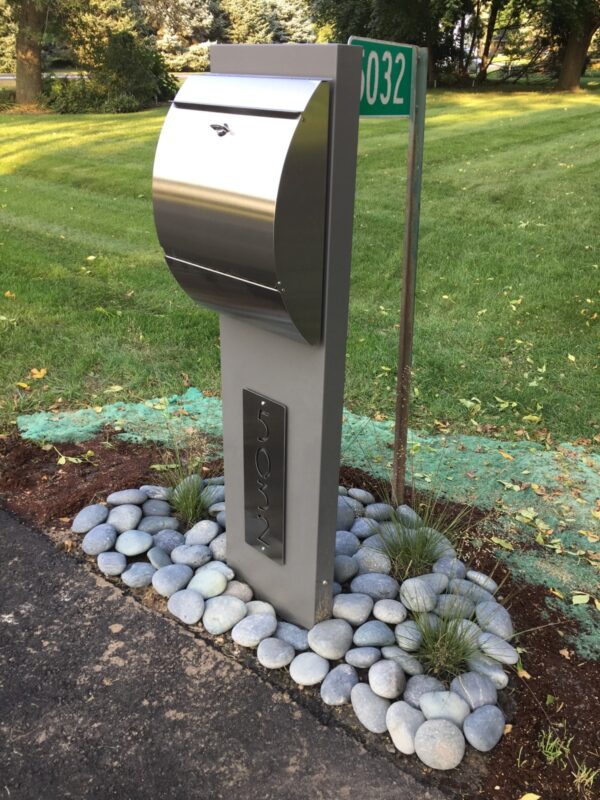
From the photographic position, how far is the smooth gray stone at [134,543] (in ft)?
10.0

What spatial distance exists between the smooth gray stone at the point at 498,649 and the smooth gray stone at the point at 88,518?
1.67m

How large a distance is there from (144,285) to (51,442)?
9.31 ft

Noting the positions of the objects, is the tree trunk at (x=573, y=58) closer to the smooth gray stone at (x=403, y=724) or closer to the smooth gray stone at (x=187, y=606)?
the smooth gray stone at (x=187, y=606)

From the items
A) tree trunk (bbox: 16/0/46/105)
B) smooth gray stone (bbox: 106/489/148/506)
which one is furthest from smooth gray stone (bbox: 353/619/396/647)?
tree trunk (bbox: 16/0/46/105)

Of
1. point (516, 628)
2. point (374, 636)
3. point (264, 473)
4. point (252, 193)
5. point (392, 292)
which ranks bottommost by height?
point (392, 292)

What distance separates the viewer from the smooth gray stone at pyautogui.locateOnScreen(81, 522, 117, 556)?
121 inches

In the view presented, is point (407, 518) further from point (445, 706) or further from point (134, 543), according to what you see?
point (134, 543)

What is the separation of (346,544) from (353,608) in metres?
0.39

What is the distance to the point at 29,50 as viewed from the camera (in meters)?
19.0

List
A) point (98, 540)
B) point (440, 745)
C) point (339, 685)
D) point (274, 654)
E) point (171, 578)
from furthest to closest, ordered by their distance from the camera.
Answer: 1. point (98, 540)
2. point (171, 578)
3. point (274, 654)
4. point (339, 685)
5. point (440, 745)

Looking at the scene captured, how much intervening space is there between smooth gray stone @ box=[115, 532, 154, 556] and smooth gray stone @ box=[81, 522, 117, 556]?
36 millimetres

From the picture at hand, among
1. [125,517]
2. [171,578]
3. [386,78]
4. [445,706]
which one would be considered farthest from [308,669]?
[386,78]

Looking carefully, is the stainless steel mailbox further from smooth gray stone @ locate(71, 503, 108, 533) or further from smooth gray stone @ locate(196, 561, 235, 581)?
smooth gray stone @ locate(71, 503, 108, 533)

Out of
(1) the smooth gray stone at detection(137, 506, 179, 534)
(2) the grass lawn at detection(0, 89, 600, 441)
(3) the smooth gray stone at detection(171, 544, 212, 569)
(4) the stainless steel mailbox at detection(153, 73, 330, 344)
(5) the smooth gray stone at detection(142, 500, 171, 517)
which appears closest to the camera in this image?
(4) the stainless steel mailbox at detection(153, 73, 330, 344)
